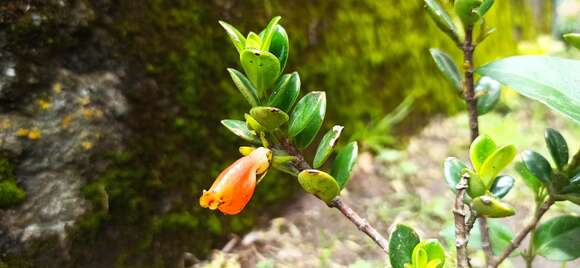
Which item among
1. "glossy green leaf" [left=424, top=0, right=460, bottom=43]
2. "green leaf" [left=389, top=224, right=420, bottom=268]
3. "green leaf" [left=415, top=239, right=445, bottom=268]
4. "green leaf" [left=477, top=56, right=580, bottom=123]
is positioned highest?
"glossy green leaf" [left=424, top=0, right=460, bottom=43]

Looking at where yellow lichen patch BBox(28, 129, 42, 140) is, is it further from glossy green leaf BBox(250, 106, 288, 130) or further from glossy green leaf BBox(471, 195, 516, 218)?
glossy green leaf BBox(471, 195, 516, 218)

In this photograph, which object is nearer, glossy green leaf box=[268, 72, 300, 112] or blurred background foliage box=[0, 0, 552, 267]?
glossy green leaf box=[268, 72, 300, 112]

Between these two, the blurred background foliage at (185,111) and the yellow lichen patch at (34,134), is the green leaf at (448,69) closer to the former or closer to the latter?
the blurred background foliage at (185,111)

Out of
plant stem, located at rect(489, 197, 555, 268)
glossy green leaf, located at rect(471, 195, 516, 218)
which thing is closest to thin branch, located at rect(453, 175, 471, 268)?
glossy green leaf, located at rect(471, 195, 516, 218)

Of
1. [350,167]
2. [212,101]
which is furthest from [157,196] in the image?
[350,167]

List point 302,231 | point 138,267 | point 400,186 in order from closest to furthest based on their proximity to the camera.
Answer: point 138,267, point 302,231, point 400,186

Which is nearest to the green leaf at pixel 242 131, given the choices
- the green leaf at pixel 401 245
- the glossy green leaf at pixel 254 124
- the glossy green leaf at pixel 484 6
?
the glossy green leaf at pixel 254 124

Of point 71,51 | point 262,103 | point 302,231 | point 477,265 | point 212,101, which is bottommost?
point 302,231

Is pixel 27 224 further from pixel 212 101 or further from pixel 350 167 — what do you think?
pixel 350 167

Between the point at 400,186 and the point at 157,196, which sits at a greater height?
the point at 157,196
